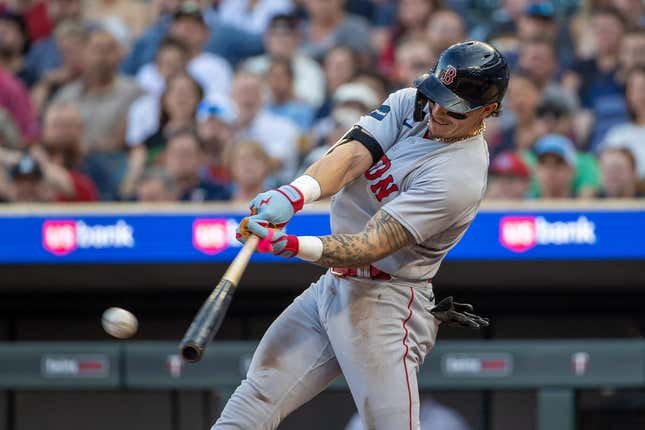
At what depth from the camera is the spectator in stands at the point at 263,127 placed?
634 cm

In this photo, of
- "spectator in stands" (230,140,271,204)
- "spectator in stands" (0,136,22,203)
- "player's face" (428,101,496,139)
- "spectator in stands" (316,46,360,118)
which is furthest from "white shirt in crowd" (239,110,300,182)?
"player's face" (428,101,496,139)

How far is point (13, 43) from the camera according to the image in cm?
Answer: 710

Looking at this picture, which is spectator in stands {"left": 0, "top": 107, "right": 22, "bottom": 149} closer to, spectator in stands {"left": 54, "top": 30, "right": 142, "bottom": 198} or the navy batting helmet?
spectator in stands {"left": 54, "top": 30, "right": 142, "bottom": 198}

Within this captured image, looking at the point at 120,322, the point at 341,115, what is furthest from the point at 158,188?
Result: the point at 120,322

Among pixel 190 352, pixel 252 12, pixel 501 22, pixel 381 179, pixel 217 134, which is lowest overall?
pixel 190 352

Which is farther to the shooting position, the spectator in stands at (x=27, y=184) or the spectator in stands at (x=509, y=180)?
the spectator in stands at (x=27, y=184)

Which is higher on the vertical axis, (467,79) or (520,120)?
(520,120)

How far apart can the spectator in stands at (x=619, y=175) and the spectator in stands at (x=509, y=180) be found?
384mm

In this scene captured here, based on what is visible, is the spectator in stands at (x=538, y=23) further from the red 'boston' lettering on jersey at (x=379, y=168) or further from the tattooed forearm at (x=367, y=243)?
the tattooed forearm at (x=367, y=243)

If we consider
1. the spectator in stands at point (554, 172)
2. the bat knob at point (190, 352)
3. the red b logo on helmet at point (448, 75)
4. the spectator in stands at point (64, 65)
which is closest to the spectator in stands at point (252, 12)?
the spectator in stands at point (64, 65)

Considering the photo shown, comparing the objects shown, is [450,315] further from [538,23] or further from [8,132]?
[8,132]

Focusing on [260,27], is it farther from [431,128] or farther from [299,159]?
[431,128]

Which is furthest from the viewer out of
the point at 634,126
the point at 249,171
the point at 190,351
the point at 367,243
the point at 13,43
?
the point at 13,43

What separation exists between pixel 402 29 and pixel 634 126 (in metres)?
1.54
